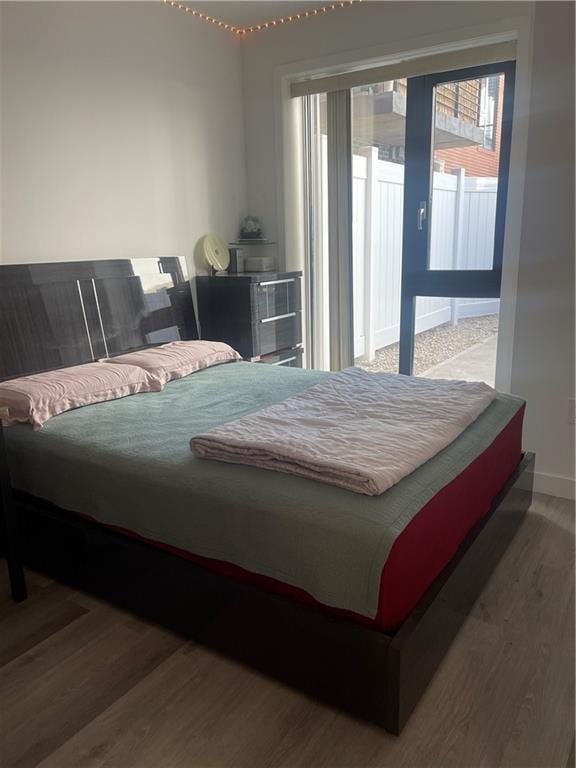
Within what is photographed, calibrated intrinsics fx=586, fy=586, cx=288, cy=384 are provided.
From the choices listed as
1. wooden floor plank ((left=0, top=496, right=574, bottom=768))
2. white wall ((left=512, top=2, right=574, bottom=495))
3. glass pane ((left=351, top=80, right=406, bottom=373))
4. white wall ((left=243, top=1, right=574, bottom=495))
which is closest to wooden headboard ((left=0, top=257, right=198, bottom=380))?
wooden floor plank ((left=0, top=496, right=574, bottom=768))

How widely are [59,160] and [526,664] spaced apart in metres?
3.00

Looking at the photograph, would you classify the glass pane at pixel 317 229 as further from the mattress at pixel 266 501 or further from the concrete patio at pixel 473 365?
the mattress at pixel 266 501

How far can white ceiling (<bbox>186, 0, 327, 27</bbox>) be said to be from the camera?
11.4 ft

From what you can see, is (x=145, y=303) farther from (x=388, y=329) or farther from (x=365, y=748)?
(x=365, y=748)

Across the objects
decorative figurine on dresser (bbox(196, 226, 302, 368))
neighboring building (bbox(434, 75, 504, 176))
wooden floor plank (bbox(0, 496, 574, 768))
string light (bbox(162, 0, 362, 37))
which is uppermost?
string light (bbox(162, 0, 362, 37))

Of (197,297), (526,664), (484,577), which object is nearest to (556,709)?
(526,664)

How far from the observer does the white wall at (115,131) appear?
2.80 meters

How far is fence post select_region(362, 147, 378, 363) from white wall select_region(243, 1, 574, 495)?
686 millimetres

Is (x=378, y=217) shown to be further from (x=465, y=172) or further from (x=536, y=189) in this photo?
(x=536, y=189)

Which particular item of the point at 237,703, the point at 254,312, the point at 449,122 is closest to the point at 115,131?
the point at 254,312

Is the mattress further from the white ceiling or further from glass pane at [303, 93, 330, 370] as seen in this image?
the white ceiling

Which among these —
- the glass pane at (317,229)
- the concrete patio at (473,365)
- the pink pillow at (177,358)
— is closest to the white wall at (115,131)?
the glass pane at (317,229)

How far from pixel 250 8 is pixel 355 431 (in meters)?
2.93

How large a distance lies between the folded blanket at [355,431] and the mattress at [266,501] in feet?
0.13
